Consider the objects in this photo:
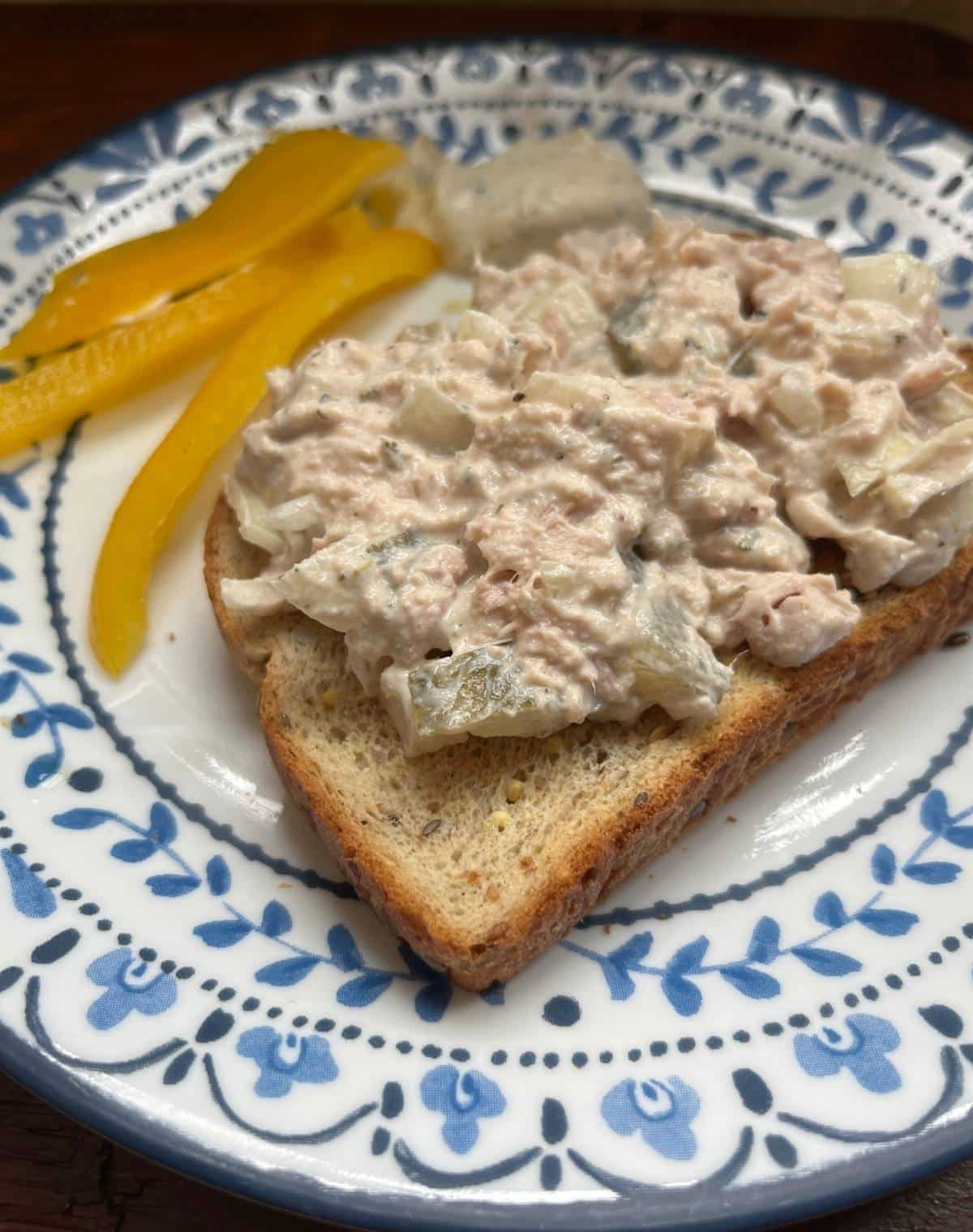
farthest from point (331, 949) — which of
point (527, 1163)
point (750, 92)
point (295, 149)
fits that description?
point (750, 92)

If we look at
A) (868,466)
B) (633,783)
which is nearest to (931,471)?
(868,466)

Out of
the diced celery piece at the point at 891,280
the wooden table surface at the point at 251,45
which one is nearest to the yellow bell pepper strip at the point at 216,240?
the wooden table surface at the point at 251,45

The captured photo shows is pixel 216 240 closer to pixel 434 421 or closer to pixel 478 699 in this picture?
pixel 434 421

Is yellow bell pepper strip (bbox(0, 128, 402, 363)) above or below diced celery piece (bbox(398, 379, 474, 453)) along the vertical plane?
above

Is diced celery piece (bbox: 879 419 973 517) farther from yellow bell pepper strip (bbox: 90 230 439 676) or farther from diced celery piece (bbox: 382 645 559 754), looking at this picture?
yellow bell pepper strip (bbox: 90 230 439 676)

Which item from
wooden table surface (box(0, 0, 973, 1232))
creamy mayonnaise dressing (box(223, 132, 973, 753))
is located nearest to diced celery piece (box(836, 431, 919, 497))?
creamy mayonnaise dressing (box(223, 132, 973, 753))

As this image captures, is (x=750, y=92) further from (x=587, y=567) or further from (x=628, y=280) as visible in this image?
(x=587, y=567)

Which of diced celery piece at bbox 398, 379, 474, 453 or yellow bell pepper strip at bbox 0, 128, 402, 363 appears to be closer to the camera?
diced celery piece at bbox 398, 379, 474, 453

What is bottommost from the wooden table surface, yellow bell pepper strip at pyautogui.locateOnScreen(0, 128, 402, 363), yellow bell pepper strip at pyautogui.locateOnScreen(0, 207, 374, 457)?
yellow bell pepper strip at pyautogui.locateOnScreen(0, 207, 374, 457)
